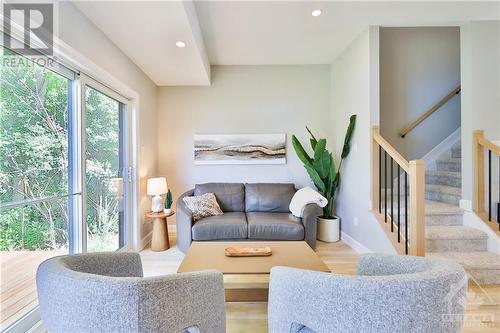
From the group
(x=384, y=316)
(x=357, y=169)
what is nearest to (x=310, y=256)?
(x=384, y=316)

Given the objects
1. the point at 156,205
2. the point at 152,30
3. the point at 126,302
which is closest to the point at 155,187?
the point at 156,205

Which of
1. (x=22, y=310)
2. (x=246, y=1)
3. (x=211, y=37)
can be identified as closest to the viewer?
(x=22, y=310)

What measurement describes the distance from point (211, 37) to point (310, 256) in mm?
2836

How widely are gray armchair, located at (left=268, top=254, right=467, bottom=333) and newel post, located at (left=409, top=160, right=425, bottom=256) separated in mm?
1376

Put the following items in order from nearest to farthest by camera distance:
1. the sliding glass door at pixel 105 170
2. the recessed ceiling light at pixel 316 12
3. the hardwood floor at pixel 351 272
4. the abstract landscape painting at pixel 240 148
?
the hardwood floor at pixel 351 272
the sliding glass door at pixel 105 170
the recessed ceiling light at pixel 316 12
the abstract landscape painting at pixel 240 148

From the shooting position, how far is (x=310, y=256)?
1959 mm

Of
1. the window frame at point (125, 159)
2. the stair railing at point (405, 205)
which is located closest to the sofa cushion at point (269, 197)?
the stair railing at point (405, 205)

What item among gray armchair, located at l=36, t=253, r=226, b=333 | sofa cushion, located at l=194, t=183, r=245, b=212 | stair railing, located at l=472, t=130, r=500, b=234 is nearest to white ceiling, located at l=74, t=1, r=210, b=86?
sofa cushion, located at l=194, t=183, r=245, b=212

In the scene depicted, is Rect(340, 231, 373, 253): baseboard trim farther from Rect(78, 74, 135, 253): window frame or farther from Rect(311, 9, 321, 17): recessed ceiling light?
Rect(78, 74, 135, 253): window frame

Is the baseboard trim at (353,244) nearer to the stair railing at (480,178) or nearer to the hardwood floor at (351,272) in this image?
the hardwood floor at (351,272)

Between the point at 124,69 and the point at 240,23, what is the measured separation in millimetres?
1467

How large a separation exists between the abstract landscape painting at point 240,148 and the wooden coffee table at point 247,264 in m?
2.03

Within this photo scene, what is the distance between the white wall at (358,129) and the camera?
9.67 feet

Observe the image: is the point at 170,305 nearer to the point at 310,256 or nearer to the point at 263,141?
the point at 310,256
